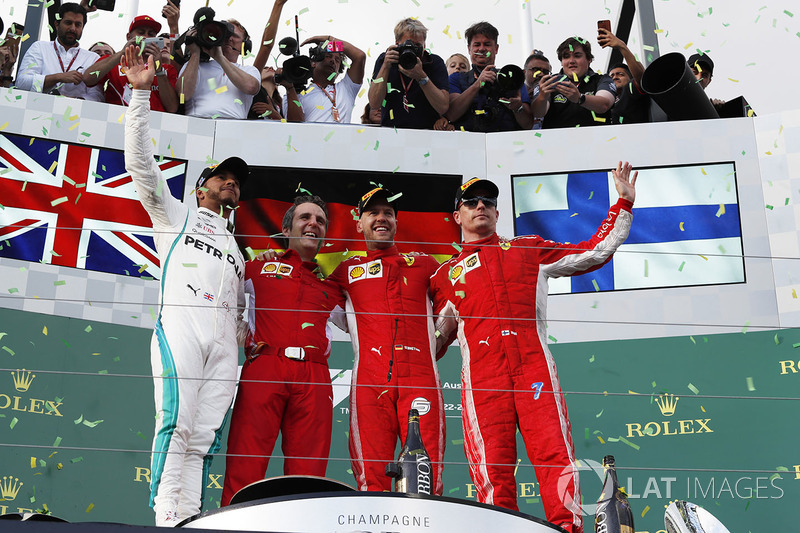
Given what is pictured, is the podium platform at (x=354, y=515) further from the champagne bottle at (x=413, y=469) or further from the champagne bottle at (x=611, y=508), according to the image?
the champagne bottle at (x=611, y=508)

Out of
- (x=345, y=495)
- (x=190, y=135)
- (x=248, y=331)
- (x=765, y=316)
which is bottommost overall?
(x=345, y=495)

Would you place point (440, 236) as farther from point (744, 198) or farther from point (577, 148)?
point (744, 198)

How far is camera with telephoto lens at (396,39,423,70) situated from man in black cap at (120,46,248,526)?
5.48ft

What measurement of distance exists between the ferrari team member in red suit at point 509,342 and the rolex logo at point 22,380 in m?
2.01

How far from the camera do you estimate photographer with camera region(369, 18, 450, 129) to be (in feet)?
18.3

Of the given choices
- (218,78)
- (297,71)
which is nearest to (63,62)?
(218,78)

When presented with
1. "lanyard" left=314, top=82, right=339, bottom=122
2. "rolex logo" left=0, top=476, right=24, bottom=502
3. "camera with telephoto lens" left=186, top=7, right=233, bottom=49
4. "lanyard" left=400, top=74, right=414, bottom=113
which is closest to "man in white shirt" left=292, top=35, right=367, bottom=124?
"lanyard" left=314, top=82, right=339, bottom=122

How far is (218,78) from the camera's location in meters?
5.63

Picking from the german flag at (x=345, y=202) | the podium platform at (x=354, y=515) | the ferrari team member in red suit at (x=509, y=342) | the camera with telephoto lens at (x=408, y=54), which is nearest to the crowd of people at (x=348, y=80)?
the camera with telephoto lens at (x=408, y=54)

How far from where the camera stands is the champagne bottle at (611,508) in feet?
8.54

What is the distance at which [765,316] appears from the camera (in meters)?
5.18

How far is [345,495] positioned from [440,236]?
11.2 feet

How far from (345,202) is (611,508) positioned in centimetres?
319

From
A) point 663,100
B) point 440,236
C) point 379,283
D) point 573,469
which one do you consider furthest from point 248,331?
point 663,100
